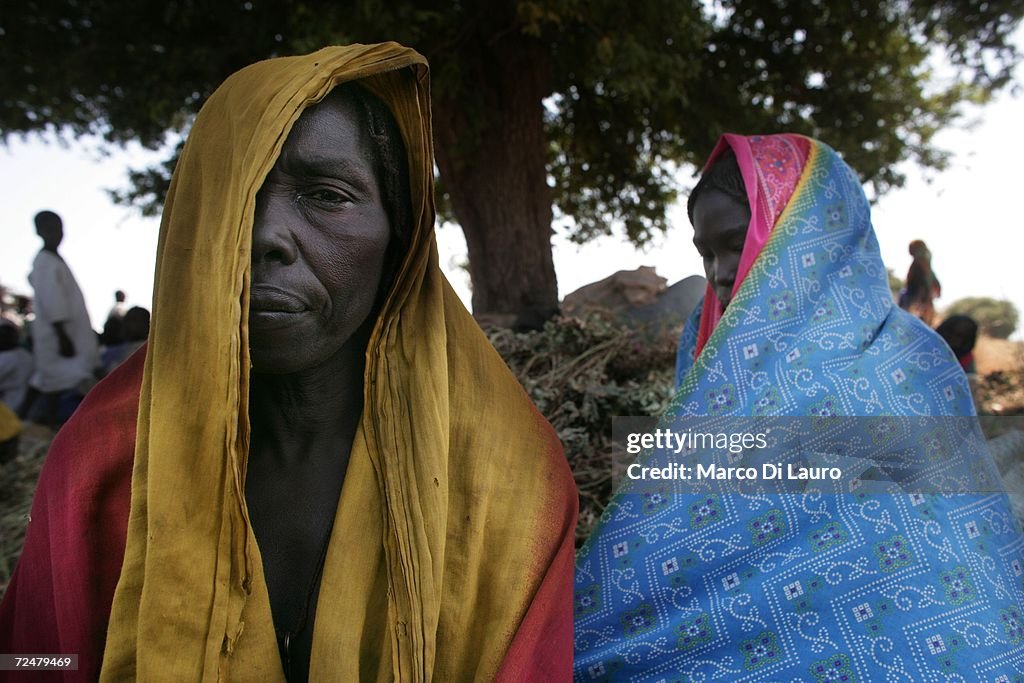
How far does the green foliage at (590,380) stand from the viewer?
328 centimetres

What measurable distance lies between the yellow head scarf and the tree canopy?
3.65 metres

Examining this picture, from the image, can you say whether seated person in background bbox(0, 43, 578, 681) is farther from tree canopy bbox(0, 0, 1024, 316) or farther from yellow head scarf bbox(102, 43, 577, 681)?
tree canopy bbox(0, 0, 1024, 316)

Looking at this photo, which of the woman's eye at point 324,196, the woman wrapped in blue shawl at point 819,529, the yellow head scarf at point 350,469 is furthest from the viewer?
the woman wrapped in blue shawl at point 819,529

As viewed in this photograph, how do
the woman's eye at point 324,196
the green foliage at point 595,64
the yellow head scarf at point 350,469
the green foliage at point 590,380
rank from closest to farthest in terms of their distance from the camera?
the yellow head scarf at point 350,469 → the woman's eye at point 324,196 → the green foliage at point 590,380 → the green foliage at point 595,64

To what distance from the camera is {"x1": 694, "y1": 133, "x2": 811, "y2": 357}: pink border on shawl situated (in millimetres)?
2227

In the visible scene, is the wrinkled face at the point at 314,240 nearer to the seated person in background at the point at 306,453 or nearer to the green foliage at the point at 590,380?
the seated person in background at the point at 306,453

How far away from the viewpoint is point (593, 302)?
5.82 m

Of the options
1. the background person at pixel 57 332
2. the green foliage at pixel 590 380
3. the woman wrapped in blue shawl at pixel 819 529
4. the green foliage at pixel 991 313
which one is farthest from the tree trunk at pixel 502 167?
the green foliage at pixel 991 313

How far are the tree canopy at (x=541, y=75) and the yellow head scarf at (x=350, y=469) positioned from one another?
3.65 metres

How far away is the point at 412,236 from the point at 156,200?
317 inches

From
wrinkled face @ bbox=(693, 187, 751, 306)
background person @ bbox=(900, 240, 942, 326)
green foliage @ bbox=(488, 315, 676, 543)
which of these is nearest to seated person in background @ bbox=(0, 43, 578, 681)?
wrinkled face @ bbox=(693, 187, 751, 306)

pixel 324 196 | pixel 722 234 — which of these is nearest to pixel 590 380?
pixel 722 234

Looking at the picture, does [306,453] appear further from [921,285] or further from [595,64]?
[921,285]

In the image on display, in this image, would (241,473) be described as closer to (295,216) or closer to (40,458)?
(295,216)
